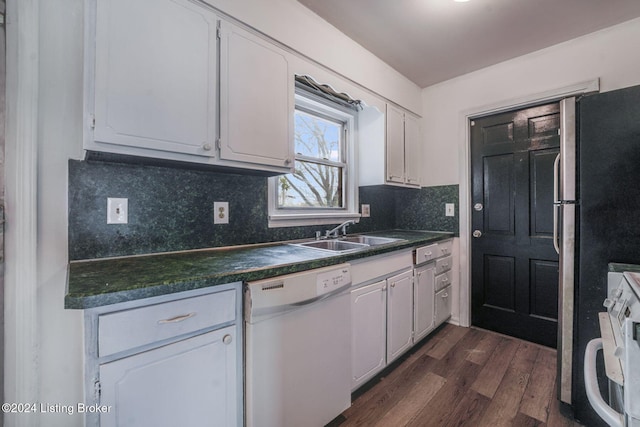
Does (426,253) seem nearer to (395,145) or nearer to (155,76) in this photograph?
(395,145)

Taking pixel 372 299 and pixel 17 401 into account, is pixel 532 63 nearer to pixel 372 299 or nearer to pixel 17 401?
pixel 372 299

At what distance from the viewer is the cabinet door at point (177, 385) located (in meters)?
0.84

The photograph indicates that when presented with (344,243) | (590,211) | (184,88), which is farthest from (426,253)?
(184,88)

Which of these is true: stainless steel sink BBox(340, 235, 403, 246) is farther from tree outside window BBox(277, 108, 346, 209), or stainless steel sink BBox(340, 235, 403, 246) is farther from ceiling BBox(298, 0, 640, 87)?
ceiling BBox(298, 0, 640, 87)

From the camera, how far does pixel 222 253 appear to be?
1482mm

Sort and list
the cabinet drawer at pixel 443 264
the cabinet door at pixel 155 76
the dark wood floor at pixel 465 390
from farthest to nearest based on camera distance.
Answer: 1. the cabinet drawer at pixel 443 264
2. the dark wood floor at pixel 465 390
3. the cabinet door at pixel 155 76

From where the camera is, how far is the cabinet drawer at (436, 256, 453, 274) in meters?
2.44

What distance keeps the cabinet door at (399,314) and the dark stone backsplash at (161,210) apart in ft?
2.52

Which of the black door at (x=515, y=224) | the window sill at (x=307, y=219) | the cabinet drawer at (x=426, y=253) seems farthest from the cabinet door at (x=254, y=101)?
the black door at (x=515, y=224)

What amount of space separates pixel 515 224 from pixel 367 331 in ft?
5.68

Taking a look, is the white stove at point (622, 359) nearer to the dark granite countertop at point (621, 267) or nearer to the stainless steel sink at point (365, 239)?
the dark granite countertop at point (621, 267)

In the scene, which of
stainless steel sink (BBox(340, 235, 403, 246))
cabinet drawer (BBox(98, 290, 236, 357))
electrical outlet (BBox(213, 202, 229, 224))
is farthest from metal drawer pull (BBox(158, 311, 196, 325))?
stainless steel sink (BBox(340, 235, 403, 246))

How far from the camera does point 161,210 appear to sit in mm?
1430

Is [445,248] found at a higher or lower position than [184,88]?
lower
